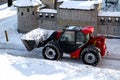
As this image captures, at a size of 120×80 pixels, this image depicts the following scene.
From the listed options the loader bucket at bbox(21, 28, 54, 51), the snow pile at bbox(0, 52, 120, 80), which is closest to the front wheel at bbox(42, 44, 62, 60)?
the loader bucket at bbox(21, 28, 54, 51)

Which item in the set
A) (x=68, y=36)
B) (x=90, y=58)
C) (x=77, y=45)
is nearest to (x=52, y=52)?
(x=68, y=36)

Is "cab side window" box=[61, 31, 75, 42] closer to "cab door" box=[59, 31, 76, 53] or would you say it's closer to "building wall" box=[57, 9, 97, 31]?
"cab door" box=[59, 31, 76, 53]

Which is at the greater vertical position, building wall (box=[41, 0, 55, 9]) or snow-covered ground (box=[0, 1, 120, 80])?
building wall (box=[41, 0, 55, 9])

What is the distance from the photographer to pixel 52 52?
17203 millimetres

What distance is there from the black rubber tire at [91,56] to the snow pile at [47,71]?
1265 millimetres

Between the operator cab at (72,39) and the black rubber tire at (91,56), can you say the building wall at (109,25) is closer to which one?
the operator cab at (72,39)

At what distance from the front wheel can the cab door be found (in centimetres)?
39

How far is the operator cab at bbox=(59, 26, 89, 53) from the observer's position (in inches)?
658

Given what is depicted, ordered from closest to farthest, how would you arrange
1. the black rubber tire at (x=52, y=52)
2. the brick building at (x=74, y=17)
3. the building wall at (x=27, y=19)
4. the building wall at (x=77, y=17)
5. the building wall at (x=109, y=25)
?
the black rubber tire at (x=52, y=52), the building wall at (x=109, y=25), the brick building at (x=74, y=17), the building wall at (x=77, y=17), the building wall at (x=27, y=19)

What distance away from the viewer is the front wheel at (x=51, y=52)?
1708cm

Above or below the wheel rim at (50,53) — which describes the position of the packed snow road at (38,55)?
below

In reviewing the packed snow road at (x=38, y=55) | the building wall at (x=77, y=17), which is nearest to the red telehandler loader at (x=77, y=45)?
the packed snow road at (x=38, y=55)

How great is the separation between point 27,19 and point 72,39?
24.8ft

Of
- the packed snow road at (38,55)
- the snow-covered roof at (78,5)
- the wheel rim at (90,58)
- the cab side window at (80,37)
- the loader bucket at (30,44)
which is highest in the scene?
the snow-covered roof at (78,5)
